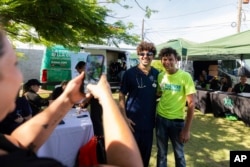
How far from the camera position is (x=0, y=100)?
0.79 metres

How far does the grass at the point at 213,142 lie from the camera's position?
478cm

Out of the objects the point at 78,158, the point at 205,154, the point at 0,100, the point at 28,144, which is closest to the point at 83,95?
the point at 28,144

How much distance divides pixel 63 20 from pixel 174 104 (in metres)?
3.02

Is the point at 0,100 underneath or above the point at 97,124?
above

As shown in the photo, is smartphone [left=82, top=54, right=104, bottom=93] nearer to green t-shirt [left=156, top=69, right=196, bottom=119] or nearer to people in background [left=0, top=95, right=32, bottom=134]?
people in background [left=0, top=95, right=32, bottom=134]

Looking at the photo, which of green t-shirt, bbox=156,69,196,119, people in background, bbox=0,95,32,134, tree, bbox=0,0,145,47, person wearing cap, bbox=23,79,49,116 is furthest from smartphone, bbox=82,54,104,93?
person wearing cap, bbox=23,79,49,116

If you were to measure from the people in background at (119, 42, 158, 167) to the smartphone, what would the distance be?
77.5 inches

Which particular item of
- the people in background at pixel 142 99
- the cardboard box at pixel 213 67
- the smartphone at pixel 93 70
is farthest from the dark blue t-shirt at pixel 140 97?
the cardboard box at pixel 213 67

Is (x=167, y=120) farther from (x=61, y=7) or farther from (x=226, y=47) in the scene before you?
(x=226, y=47)

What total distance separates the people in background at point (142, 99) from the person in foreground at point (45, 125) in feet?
7.14

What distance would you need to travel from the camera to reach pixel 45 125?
122cm

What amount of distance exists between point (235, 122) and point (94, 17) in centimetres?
480

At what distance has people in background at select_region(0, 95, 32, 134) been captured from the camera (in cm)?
310

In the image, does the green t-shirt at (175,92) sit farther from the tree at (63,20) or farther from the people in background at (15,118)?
the tree at (63,20)
